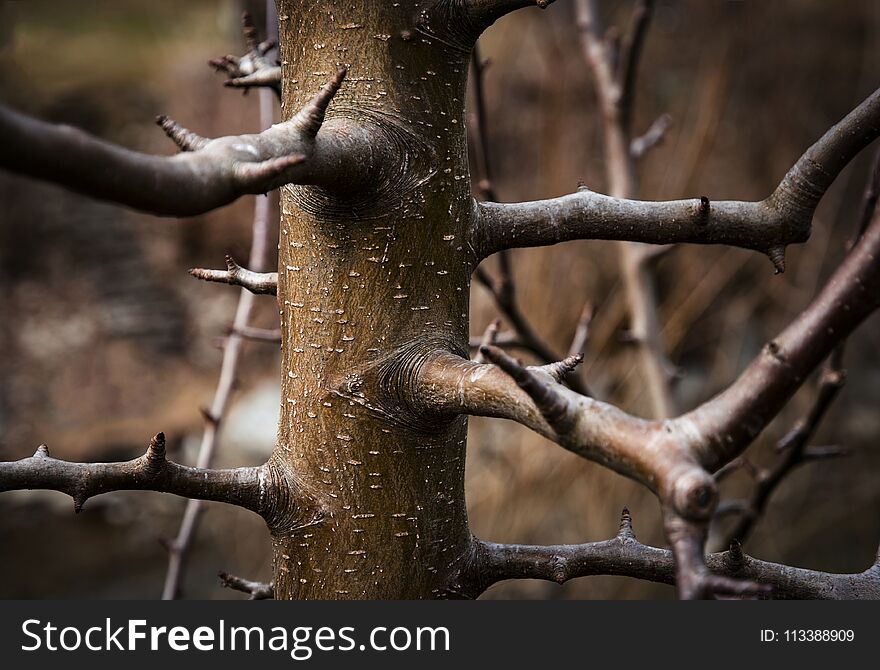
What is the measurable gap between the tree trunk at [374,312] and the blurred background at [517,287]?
120 centimetres

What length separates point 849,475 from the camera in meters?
3.35

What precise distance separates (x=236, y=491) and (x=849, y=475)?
3.17 meters

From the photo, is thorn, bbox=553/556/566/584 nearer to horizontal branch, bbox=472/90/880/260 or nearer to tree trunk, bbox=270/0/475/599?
tree trunk, bbox=270/0/475/599

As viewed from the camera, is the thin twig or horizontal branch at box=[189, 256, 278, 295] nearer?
horizontal branch at box=[189, 256, 278, 295]

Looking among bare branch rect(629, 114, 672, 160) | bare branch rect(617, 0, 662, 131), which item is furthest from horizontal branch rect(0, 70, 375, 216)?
bare branch rect(629, 114, 672, 160)

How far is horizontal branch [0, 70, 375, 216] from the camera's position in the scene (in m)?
0.40

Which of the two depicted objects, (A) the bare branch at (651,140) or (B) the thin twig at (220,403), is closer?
(B) the thin twig at (220,403)

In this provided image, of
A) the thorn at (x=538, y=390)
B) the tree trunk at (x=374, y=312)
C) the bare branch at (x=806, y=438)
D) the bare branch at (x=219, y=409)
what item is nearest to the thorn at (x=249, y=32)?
the bare branch at (x=219, y=409)

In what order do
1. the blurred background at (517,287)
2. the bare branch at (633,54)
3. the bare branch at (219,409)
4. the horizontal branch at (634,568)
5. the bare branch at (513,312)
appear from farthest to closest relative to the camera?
1. the blurred background at (517,287)
2. the bare branch at (633,54)
3. the bare branch at (513,312)
4. the bare branch at (219,409)
5. the horizontal branch at (634,568)

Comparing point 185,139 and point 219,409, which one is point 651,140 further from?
point 185,139

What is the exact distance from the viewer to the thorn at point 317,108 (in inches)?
21.3

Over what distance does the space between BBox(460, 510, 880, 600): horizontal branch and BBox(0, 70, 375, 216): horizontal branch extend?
361mm

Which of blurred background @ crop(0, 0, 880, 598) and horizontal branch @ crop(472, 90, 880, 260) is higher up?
blurred background @ crop(0, 0, 880, 598)

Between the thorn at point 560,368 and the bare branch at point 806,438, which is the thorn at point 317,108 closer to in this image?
the thorn at point 560,368
